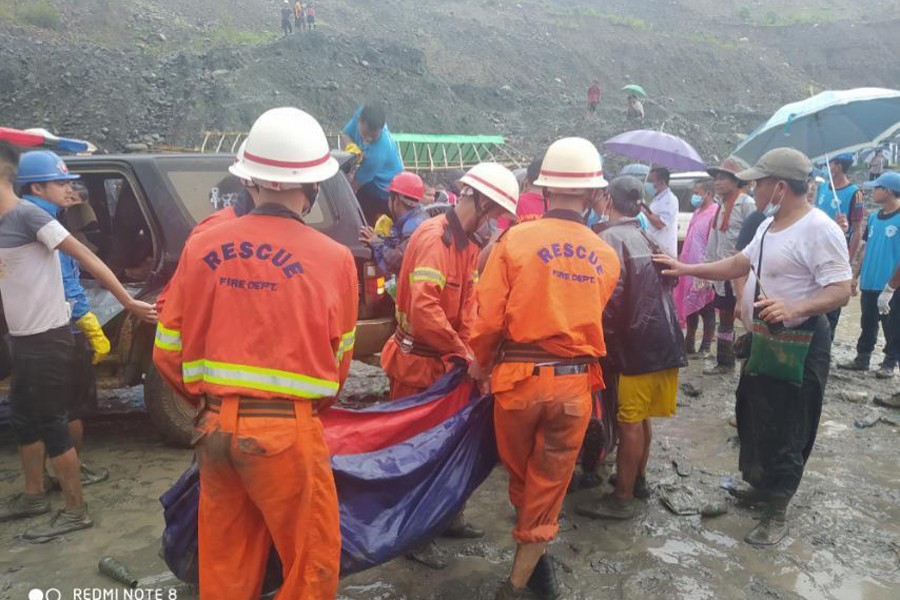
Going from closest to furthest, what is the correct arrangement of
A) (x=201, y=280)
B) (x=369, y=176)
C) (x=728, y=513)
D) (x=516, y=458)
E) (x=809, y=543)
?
(x=201, y=280) < (x=516, y=458) < (x=809, y=543) < (x=728, y=513) < (x=369, y=176)

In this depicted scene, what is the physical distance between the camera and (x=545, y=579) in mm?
2988

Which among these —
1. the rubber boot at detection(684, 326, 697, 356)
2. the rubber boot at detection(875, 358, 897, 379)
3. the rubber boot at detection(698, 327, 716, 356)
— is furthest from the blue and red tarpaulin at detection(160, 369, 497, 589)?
the rubber boot at detection(875, 358, 897, 379)

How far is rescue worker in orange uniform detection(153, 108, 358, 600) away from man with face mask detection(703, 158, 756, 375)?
4.98 metres

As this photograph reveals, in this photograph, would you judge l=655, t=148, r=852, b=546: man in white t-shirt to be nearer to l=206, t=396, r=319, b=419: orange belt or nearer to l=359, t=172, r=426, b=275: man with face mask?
l=359, t=172, r=426, b=275: man with face mask

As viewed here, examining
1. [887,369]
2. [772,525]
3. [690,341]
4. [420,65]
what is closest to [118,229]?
[772,525]

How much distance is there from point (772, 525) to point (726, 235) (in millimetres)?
3473

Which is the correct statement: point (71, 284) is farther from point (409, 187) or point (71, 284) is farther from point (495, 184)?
point (495, 184)

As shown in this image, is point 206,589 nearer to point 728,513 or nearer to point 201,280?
point 201,280

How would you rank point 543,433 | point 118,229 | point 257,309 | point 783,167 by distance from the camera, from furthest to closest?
point 118,229
point 783,167
point 543,433
point 257,309

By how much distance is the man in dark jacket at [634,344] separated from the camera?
11.6 feet

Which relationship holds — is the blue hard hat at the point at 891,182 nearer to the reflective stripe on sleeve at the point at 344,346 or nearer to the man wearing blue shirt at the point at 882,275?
the man wearing blue shirt at the point at 882,275

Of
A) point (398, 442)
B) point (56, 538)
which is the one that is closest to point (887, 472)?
point (398, 442)

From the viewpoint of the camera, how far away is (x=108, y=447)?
4.50 meters

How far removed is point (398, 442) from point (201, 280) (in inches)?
52.2
